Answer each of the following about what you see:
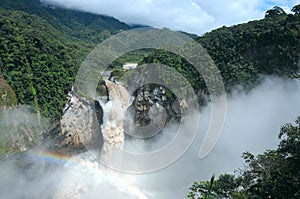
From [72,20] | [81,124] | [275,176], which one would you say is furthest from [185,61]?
[72,20]

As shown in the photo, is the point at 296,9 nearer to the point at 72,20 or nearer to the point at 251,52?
the point at 251,52

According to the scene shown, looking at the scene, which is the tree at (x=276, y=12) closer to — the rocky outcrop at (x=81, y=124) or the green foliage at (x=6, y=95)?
the rocky outcrop at (x=81, y=124)

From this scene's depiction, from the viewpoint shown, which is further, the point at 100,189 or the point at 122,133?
the point at 122,133

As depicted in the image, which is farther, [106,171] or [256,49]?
[256,49]

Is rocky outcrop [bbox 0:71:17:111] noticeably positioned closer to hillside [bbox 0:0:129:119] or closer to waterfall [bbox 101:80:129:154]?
hillside [bbox 0:0:129:119]

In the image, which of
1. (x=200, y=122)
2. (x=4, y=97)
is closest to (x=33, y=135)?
(x=4, y=97)

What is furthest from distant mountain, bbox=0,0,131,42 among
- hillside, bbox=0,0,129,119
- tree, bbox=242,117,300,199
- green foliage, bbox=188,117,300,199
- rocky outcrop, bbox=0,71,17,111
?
tree, bbox=242,117,300,199

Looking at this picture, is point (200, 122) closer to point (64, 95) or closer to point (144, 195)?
point (144, 195)

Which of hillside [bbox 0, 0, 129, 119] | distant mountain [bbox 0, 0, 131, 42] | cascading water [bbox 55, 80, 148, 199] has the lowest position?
cascading water [bbox 55, 80, 148, 199]
